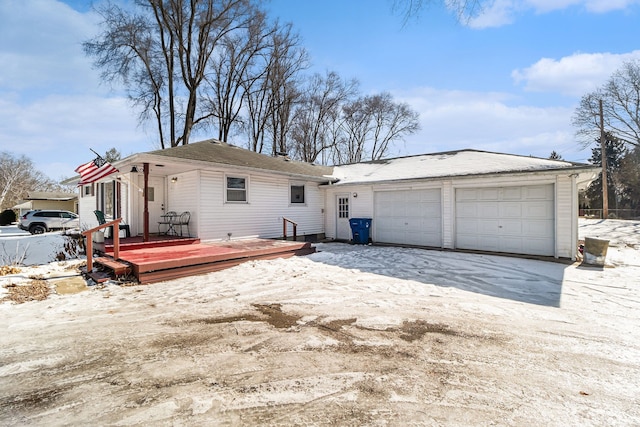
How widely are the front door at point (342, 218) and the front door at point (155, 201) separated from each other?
271 inches

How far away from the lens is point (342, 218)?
13297 mm

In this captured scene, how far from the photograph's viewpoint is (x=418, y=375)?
2.66 metres

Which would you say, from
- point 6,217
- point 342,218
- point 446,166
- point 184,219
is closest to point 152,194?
point 184,219

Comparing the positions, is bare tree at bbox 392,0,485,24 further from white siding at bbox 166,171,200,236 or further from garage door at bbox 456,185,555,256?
white siding at bbox 166,171,200,236

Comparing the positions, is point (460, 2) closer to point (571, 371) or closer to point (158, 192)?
point (571, 371)

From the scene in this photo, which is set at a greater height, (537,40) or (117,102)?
(117,102)

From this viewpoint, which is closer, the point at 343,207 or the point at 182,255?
→ the point at 182,255

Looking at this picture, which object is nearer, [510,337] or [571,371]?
[571,371]

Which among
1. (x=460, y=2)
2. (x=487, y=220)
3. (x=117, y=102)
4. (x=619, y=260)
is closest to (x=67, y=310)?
(x=460, y=2)

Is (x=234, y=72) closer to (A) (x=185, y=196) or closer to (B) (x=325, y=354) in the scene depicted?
(A) (x=185, y=196)

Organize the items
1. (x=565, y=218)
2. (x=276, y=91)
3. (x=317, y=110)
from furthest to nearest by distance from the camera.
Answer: (x=317, y=110) → (x=276, y=91) → (x=565, y=218)

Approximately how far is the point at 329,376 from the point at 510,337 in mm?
2268

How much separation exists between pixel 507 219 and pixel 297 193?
7487mm

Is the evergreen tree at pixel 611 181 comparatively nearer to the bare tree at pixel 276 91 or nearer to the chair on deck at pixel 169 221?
the bare tree at pixel 276 91
